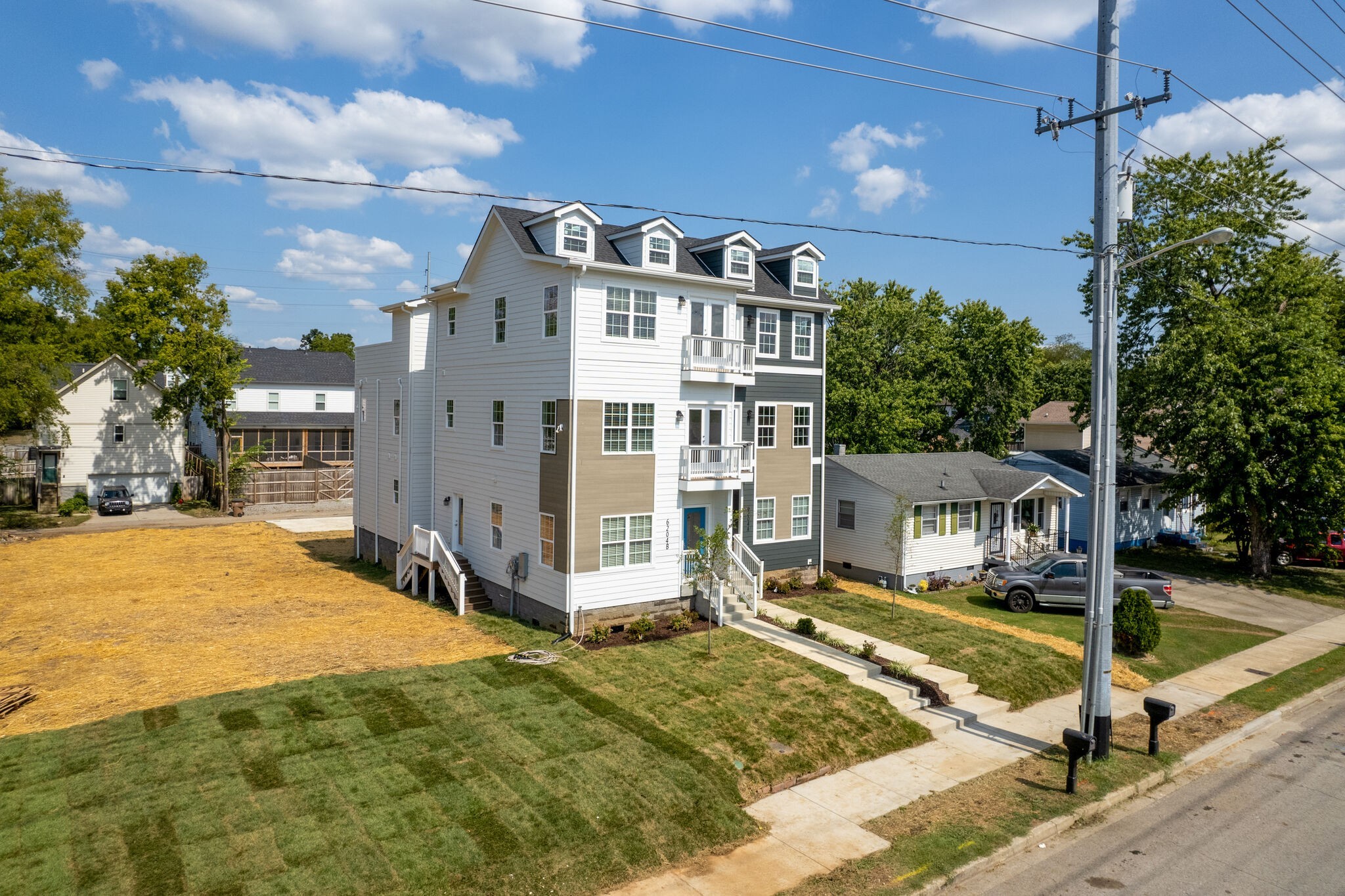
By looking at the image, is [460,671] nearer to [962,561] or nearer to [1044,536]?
[962,561]

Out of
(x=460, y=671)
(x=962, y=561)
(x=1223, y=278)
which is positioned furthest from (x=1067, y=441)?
(x=460, y=671)

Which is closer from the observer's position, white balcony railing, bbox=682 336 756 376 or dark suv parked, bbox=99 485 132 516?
white balcony railing, bbox=682 336 756 376

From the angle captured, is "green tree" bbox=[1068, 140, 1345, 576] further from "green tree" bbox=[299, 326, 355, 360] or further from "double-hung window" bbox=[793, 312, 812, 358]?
"green tree" bbox=[299, 326, 355, 360]

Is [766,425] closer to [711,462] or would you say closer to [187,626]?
[711,462]

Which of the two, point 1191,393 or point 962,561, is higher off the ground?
point 1191,393

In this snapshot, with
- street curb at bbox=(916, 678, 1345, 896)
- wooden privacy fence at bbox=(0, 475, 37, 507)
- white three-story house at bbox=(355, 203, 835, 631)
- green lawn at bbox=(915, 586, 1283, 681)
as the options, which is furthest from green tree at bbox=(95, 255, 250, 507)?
street curb at bbox=(916, 678, 1345, 896)

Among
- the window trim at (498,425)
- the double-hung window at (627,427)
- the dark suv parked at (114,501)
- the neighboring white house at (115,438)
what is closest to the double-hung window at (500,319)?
the window trim at (498,425)

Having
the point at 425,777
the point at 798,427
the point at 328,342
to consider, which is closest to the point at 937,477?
the point at 798,427

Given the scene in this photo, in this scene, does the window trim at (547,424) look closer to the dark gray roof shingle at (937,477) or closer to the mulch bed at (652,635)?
the mulch bed at (652,635)
